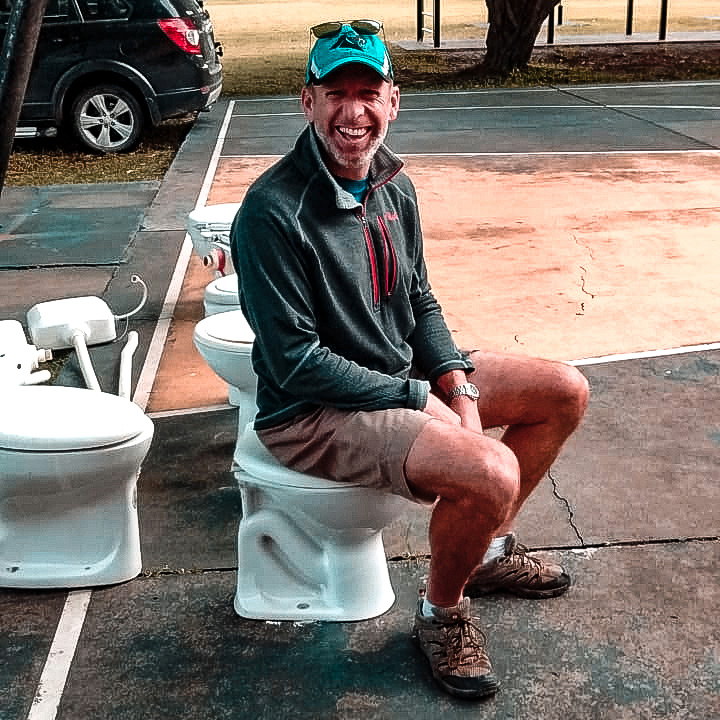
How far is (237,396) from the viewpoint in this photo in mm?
4941

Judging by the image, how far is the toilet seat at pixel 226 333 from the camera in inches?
160

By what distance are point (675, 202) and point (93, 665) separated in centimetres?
647

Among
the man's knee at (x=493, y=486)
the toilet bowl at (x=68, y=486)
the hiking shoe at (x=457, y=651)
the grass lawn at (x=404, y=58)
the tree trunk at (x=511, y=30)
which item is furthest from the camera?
the tree trunk at (x=511, y=30)

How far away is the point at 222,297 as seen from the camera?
4934 millimetres

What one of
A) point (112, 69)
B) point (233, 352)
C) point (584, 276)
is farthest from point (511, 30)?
point (233, 352)

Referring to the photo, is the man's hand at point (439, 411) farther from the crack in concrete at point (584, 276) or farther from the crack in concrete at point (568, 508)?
the crack in concrete at point (584, 276)

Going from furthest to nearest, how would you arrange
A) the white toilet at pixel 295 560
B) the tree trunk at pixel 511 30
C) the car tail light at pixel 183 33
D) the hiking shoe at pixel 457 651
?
the tree trunk at pixel 511 30 < the car tail light at pixel 183 33 < the white toilet at pixel 295 560 < the hiking shoe at pixel 457 651

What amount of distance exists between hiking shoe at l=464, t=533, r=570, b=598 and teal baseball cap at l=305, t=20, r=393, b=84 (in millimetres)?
1386

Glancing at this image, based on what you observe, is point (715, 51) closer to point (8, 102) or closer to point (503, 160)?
point (503, 160)

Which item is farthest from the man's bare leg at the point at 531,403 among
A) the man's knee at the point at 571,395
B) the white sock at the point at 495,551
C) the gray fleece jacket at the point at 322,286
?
the gray fleece jacket at the point at 322,286

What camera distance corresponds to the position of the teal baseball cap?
305 centimetres

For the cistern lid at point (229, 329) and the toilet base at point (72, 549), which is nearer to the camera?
the toilet base at point (72, 549)

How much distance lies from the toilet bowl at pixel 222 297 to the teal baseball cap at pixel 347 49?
1.87 m

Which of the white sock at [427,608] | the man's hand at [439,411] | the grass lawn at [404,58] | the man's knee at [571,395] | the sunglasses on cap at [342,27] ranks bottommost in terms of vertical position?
the grass lawn at [404,58]
